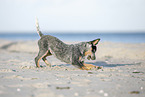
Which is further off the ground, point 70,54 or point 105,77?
point 70,54

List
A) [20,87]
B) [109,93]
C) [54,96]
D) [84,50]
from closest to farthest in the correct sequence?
1. [54,96]
2. [109,93]
3. [20,87]
4. [84,50]

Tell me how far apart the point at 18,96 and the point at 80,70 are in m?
3.35

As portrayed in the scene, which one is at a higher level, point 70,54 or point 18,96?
point 70,54

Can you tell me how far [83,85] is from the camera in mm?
4832

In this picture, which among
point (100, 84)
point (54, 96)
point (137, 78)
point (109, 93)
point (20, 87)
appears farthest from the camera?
point (137, 78)

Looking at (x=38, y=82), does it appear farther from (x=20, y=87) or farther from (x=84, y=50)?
(x=84, y=50)

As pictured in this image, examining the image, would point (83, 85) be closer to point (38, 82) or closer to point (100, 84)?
point (100, 84)

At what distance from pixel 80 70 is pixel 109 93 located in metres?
2.85

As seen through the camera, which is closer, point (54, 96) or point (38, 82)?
point (54, 96)

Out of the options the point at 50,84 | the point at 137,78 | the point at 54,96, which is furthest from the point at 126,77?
the point at 54,96

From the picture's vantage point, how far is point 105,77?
581 cm

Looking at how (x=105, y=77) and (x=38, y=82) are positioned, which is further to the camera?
(x=105, y=77)

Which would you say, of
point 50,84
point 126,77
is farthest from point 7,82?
point 126,77

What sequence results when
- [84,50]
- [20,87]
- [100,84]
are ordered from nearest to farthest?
[20,87] → [100,84] → [84,50]
